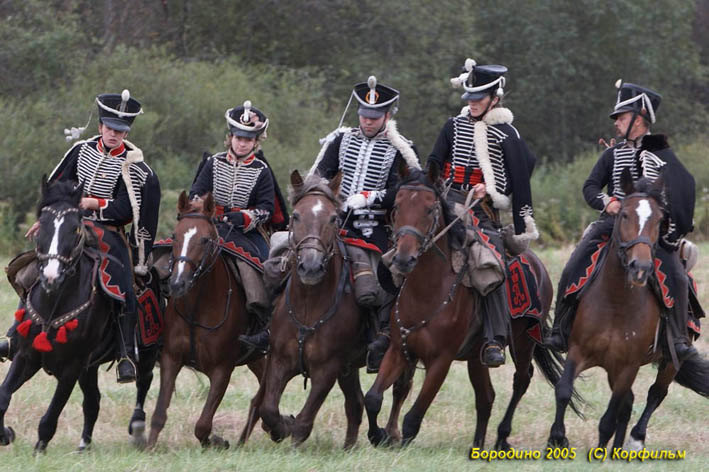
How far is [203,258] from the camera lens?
372 inches

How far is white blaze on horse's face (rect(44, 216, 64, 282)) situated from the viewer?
8664mm

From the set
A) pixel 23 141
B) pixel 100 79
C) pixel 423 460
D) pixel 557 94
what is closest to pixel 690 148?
pixel 557 94

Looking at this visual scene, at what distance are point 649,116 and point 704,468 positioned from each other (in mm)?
3175

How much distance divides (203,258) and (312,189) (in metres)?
1.05

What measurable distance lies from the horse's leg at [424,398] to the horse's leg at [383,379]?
0.24 m

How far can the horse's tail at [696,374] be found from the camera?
10812 mm

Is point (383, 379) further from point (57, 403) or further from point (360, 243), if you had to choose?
point (57, 403)

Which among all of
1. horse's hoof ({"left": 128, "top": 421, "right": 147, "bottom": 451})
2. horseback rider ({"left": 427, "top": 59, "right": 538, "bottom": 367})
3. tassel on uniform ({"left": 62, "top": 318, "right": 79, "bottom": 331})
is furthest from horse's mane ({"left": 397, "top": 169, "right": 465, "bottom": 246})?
horse's hoof ({"left": 128, "top": 421, "right": 147, "bottom": 451})

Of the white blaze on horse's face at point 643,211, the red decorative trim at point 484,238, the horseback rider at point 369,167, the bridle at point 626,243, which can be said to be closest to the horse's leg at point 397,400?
the horseback rider at point 369,167

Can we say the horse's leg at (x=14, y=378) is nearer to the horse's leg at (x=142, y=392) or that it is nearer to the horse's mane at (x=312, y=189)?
the horse's leg at (x=142, y=392)

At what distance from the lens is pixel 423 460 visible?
8.51 meters

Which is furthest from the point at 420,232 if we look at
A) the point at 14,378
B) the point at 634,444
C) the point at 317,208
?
the point at 14,378

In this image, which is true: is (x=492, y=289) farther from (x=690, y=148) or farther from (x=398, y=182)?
(x=690, y=148)

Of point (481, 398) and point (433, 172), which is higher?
point (433, 172)
